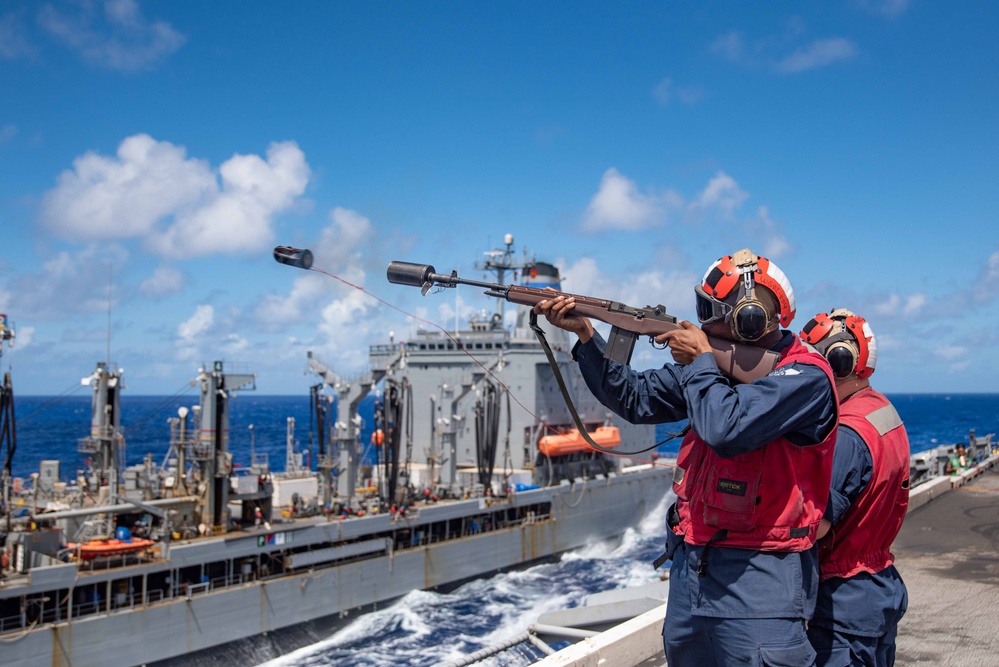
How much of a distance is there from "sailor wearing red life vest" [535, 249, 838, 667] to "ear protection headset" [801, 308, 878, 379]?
1.14m

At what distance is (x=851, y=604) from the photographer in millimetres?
3273

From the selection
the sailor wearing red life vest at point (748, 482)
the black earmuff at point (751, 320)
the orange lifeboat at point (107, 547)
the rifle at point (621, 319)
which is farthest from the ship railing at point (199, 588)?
the black earmuff at point (751, 320)

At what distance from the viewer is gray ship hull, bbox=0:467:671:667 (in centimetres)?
1449

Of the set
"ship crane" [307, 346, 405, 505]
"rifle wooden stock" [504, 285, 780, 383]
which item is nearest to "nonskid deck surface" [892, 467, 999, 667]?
"rifle wooden stock" [504, 285, 780, 383]

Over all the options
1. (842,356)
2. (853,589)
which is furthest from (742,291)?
(853,589)

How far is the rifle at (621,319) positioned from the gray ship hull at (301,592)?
14.2m

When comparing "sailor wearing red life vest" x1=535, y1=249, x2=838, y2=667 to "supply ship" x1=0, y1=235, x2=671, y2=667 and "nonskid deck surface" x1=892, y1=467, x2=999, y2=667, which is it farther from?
"supply ship" x1=0, y1=235, x2=671, y2=667

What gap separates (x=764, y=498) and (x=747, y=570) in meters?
0.26

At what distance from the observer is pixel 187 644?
15.9 m

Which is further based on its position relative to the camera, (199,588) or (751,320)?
(199,588)

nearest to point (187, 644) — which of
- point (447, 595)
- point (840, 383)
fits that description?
point (447, 595)

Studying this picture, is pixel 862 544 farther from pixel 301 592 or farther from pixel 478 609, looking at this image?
pixel 478 609

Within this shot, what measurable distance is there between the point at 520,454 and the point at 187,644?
14.6m

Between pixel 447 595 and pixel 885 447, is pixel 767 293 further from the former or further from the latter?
pixel 447 595
